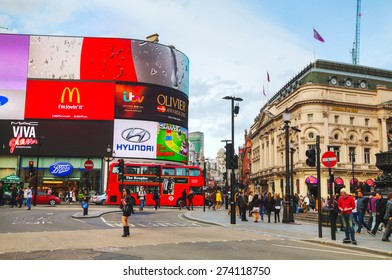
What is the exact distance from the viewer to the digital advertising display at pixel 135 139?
201 feet

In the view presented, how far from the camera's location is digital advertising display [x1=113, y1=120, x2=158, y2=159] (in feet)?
201

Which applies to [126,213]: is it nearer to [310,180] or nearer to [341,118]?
[310,180]

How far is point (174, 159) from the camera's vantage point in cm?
6538

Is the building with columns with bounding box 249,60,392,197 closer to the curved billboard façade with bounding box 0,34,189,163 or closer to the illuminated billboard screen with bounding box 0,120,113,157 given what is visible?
the curved billboard façade with bounding box 0,34,189,163

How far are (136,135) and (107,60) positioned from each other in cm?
1231

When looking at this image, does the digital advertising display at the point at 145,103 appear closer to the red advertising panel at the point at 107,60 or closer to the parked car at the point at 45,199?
the red advertising panel at the point at 107,60

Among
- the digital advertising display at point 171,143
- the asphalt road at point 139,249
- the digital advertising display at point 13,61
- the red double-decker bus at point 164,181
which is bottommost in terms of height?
the asphalt road at point 139,249

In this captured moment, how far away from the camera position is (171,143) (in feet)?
214

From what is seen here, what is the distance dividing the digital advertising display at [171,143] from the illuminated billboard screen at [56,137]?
25.7 feet

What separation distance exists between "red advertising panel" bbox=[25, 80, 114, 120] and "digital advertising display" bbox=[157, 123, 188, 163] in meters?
8.42

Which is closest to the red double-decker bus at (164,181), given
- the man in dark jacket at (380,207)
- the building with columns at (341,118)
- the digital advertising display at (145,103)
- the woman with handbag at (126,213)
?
the digital advertising display at (145,103)

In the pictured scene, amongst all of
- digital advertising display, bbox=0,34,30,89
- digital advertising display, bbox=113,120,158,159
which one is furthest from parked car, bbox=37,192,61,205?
digital advertising display, bbox=0,34,30,89

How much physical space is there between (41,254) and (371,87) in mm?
72658
